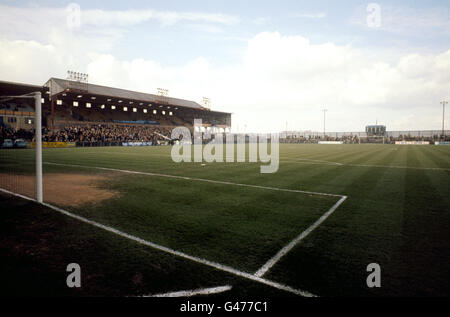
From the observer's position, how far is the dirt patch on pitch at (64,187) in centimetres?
771

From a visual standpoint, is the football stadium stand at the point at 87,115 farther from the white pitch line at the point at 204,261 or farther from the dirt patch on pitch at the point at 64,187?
the white pitch line at the point at 204,261

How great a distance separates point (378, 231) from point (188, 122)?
7333cm

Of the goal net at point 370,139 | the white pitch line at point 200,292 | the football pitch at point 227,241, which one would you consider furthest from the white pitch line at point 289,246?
the goal net at point 370,139

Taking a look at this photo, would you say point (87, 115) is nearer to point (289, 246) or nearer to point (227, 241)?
point (227, 241)

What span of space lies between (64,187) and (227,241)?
769 centimetres

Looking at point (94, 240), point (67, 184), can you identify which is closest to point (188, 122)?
point (67, 184)

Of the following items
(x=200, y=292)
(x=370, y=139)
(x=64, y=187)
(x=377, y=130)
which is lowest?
(x=200, y=292)

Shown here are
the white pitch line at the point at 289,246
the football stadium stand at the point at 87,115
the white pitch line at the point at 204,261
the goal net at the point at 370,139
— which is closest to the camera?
the white pitch line at the point at 204,261

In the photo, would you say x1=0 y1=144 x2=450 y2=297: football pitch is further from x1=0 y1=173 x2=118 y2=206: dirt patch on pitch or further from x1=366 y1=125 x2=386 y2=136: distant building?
x1=366 y1=125 x2=386 y2=136: distant building

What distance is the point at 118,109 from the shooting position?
59219 millimetres

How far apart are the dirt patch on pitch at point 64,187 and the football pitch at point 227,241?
9cm

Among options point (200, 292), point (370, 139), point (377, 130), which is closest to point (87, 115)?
point (200, 292)

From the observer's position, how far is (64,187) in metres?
9.34
